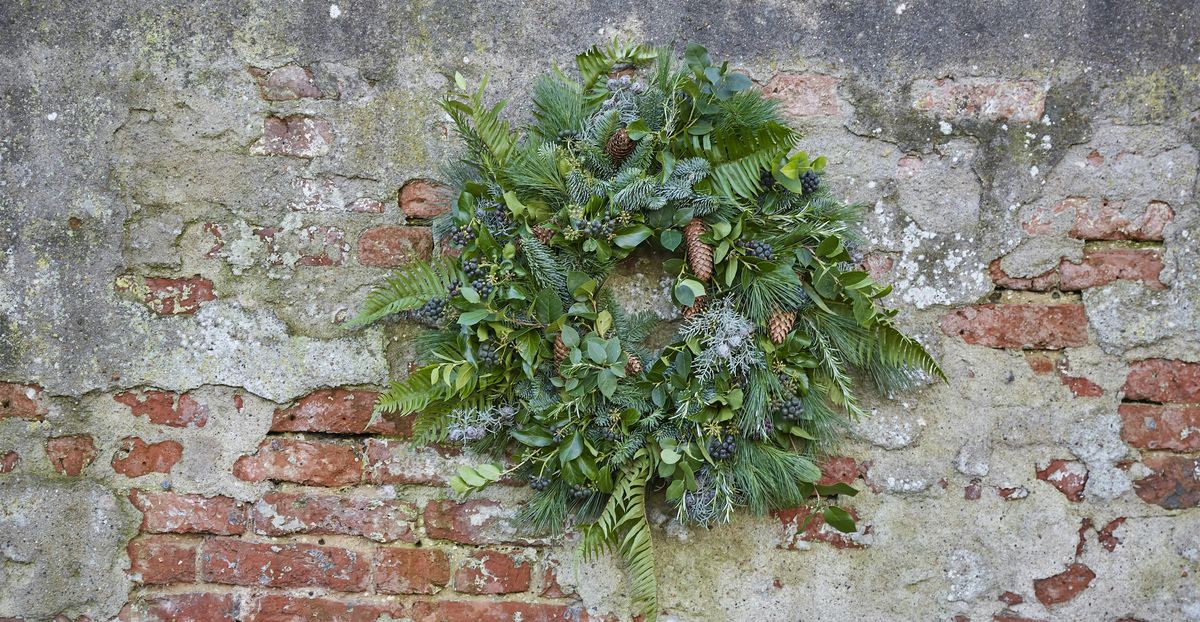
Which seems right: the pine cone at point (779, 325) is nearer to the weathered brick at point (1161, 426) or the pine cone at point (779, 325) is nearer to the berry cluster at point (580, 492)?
the berry cluster at point (580, 492)

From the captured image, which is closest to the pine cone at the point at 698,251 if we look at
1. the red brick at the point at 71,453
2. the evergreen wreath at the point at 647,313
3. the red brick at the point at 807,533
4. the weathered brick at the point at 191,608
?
the evergreen wreath at the point at 647,313

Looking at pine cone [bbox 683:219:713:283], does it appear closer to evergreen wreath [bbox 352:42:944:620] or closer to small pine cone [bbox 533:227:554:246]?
evergreen wreath [bbox 352:42:944:620]

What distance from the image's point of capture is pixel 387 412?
161 cm

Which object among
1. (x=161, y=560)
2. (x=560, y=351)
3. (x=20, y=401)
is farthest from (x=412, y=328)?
(x=20, y=401)

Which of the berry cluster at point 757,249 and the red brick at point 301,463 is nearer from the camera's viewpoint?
the berry cluster at point 757,249

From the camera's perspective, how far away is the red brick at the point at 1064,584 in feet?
5.07

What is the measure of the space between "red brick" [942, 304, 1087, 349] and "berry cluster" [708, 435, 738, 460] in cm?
51

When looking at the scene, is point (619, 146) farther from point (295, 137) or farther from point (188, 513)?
point (188, 513)

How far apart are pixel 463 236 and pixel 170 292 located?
2.11 ft

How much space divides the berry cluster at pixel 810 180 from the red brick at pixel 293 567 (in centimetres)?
116

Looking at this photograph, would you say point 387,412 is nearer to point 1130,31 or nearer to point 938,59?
point 938,59

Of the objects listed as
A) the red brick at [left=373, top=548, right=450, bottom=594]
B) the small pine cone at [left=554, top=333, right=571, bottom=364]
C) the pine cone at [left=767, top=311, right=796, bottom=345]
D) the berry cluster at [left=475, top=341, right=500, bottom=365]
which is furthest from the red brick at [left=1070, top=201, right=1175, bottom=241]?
the red brick at [left=373, top=548, right=450, bottom=594]

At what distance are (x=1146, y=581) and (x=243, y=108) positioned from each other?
2.07m

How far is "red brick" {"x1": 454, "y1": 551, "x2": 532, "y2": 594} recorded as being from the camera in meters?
1.59
